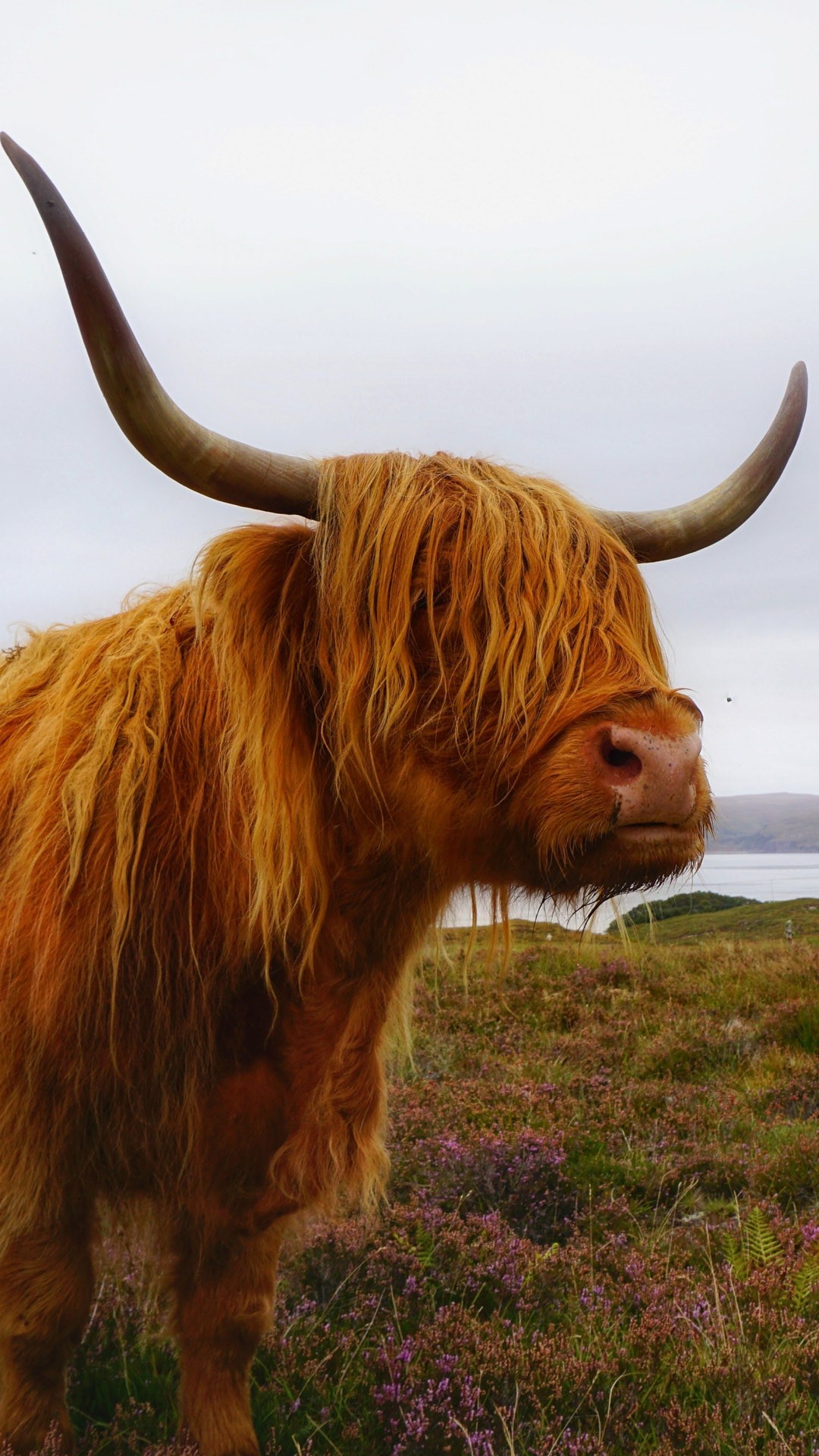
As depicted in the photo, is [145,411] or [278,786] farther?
[278,786]

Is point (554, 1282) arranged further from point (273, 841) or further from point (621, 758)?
point (621, 758)

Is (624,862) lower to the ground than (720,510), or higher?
lower

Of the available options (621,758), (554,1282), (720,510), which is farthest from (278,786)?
(554,1282)

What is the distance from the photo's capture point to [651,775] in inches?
69.7

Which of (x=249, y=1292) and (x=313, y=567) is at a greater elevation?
(x=313, y=567)

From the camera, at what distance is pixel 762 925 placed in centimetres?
1134

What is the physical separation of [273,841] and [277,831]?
0.07ft

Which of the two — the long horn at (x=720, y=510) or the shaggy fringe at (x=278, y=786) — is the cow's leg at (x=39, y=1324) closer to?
the shaggy fringe at (x=278, y=786)

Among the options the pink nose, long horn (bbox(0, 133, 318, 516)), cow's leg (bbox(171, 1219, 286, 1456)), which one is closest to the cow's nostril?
the pink nose

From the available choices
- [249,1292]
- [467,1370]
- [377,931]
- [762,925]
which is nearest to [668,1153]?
[467,1370]

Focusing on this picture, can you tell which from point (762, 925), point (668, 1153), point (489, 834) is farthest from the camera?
point (762, 925)

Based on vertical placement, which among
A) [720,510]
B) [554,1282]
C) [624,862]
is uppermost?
[720,510]

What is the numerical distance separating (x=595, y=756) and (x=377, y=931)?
0.68 m

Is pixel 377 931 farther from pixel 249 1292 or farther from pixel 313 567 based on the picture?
pixel 249 1292
